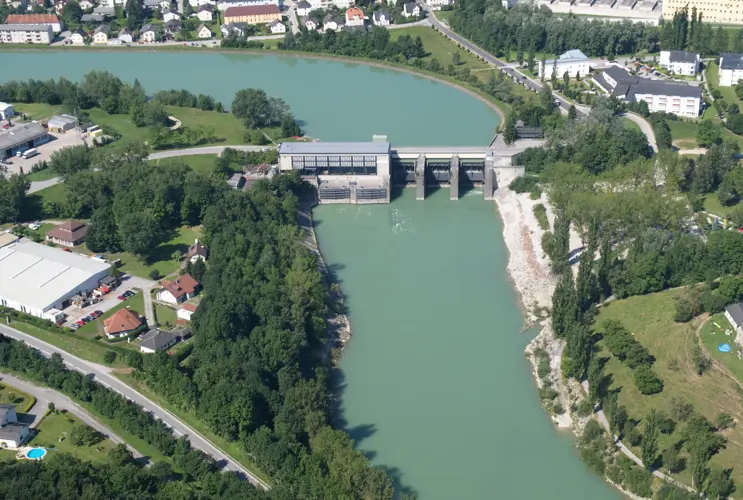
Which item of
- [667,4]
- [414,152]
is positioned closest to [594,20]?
[667,4]

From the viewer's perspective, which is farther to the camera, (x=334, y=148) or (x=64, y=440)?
(x=334, y=148)

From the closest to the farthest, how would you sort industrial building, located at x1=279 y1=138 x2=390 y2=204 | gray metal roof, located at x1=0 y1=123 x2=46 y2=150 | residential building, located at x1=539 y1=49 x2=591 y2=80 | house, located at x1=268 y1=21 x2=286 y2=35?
industrial building, located at x1=279 y1=138 x2=390 y2=204 < gray metal roof, located at x1=0 y1=123 x2=46 y2=150 < residential building, located at x1=539 y1=49 x2=591 y2=80 < house, located at x1=268 y1=21 x2=286 y2=35

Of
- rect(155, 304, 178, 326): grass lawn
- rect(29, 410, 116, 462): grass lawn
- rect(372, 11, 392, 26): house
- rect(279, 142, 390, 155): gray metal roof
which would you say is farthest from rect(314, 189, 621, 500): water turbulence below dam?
rect(372, 11, 392, 26): house

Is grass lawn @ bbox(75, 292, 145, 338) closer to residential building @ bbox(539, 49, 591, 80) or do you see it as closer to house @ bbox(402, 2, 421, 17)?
residential building @ bbox(539, 49, 591, 80)

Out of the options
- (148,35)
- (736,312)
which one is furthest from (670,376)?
(148,35)

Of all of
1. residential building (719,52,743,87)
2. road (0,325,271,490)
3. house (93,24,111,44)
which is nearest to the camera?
road (0,325,271,490)

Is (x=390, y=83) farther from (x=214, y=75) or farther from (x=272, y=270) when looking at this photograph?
(x=272, y=270)

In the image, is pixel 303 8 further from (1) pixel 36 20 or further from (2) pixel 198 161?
(2) pixel 198 161
